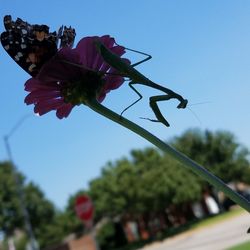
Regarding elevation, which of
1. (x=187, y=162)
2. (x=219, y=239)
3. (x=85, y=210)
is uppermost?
(x=85, y=210)

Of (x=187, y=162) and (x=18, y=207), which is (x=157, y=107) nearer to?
(x=187, y=162)

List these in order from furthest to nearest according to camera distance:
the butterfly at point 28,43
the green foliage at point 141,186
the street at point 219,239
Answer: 1. the green foliage at point 141,186
2. the street at point 219,239
3. the butterfly at point 28,43

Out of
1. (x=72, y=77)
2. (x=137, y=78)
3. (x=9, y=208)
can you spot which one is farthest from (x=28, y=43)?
(x=9, y=208)

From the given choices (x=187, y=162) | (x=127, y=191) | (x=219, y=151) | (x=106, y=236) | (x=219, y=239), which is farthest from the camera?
(x=219, y=151)

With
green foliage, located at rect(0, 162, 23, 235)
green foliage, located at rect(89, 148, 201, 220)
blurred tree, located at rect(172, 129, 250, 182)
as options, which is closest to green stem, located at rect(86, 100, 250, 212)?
green foliage, located at rect(89, 148, 201, 220)

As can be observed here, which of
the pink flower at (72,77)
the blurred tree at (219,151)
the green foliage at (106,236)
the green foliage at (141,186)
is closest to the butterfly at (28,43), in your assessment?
the pink flower at (72,77)

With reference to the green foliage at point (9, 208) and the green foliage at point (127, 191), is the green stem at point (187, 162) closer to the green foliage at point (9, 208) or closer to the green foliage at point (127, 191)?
the green foliage at point (127, 191)
